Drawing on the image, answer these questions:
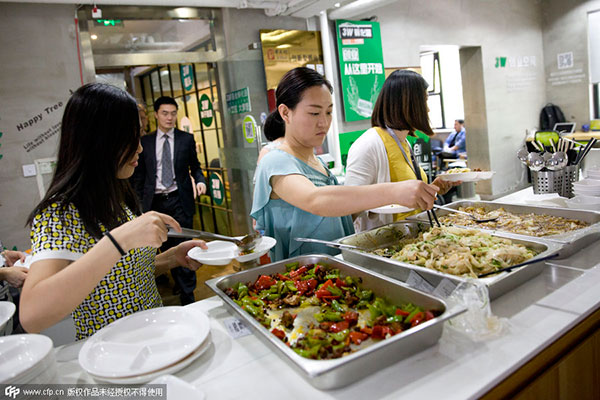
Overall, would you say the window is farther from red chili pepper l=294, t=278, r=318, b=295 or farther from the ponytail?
red chili pepper l=294, t=278, r=318, b=295

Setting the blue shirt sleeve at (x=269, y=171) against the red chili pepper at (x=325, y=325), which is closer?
the red chili pepper at (x=325, y=325)

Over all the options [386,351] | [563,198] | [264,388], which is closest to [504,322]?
[386,351]

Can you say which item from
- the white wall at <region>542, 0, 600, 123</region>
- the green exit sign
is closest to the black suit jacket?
the green exit sign

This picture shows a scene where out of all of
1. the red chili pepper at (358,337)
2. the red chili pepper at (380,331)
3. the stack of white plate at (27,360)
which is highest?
the stack of white plate at (27,360)

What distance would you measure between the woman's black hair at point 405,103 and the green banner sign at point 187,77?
3.48 meters

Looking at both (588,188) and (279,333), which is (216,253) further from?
(588,188)

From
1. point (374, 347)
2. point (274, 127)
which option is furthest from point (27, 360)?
point (274, 127)

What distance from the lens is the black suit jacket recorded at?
3.84 meters

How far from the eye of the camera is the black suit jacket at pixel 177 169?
12.6 ft

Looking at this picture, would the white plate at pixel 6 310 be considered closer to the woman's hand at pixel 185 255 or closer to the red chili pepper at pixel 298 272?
the woman's hand at pixel 185 255

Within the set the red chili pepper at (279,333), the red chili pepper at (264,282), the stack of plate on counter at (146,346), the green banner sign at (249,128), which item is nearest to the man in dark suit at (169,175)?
the green banner sign at (249,128)

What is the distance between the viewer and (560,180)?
2.47 metres

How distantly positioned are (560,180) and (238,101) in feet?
10.3

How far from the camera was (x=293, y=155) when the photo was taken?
1.78 metres
